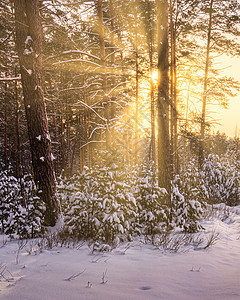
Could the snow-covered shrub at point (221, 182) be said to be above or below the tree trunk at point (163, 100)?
below

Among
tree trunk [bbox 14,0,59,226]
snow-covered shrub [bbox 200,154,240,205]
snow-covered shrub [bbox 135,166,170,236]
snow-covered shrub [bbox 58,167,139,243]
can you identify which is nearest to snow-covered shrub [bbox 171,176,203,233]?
Answer: snow-covered shrub [bbox 135,166,170,236]

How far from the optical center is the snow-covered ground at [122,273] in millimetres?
2311

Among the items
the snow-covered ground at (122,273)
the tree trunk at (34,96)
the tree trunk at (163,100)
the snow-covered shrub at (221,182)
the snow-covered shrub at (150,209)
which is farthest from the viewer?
the snow-covered shrub at (221,182)

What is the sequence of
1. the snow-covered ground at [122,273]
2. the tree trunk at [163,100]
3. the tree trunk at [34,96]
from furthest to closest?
the tree trunk at [163,100] → the tree trunk at [34,96] → the snow-covered ground at [122,273]

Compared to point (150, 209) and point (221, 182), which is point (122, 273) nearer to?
point (150, 209)

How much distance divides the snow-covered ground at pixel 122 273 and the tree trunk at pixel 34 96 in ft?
4.42

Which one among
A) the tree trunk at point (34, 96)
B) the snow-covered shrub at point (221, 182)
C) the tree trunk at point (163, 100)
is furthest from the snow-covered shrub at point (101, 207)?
the snow-covered shrub at point (221, 182)

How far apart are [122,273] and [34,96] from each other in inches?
170

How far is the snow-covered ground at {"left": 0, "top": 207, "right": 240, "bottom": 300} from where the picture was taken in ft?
7.58

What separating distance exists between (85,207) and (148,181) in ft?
5.95

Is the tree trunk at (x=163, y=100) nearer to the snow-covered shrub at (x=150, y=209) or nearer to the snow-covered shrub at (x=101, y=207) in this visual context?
the snow-covered shrub at (x=150, y=209)

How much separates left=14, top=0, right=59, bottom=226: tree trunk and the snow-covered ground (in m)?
1.35

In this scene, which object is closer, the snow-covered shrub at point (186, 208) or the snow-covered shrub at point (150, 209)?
the snow-covered shrub at point (150, 209)

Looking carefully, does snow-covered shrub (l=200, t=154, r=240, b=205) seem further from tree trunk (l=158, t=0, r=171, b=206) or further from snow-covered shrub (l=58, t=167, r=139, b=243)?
snow-covered shrub (l=58, t=167, r=139, b=243)
